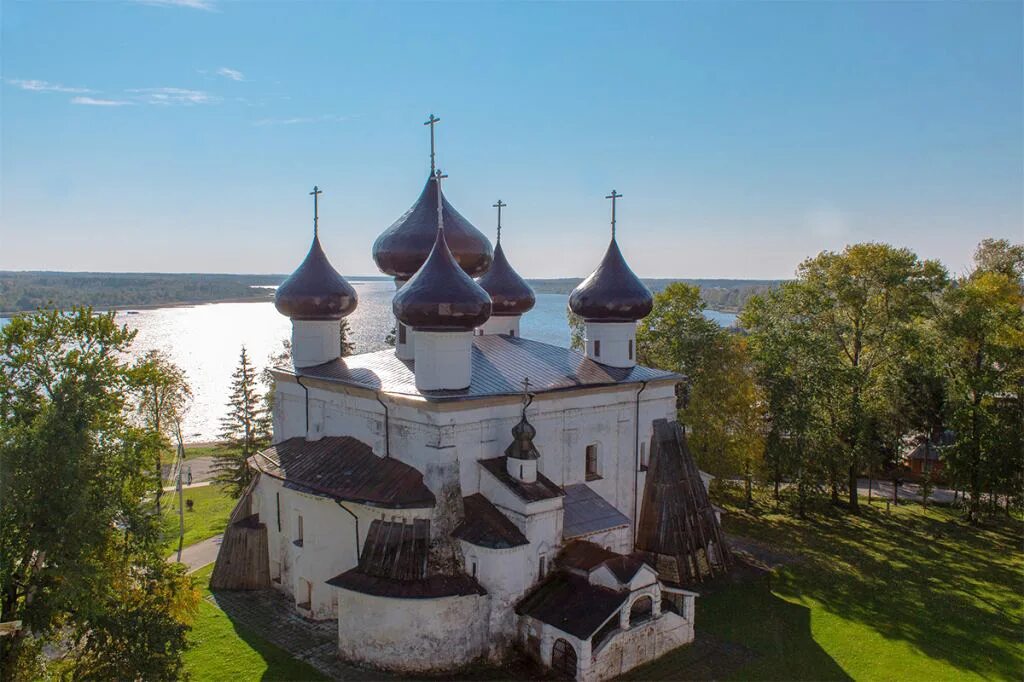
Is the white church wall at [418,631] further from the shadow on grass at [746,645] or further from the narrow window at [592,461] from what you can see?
the narrow window at [592,461]

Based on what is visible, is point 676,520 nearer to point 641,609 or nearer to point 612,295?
point 641,609

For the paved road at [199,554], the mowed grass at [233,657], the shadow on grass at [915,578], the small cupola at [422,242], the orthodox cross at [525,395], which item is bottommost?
the paved road at [199,554]

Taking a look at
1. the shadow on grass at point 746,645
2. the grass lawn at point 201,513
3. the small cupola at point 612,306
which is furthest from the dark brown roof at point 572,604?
the grass lawn at point 201,513

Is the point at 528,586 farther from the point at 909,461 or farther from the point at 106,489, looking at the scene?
the point at 909,461

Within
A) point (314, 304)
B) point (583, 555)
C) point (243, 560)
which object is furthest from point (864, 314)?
point (243, 560)

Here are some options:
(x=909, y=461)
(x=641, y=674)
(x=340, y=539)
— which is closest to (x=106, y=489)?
(x=340, y=539)

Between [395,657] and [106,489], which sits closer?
[106,489]

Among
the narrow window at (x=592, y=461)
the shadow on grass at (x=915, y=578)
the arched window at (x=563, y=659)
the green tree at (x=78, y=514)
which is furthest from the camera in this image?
the narrow window at (x=592, y=461)
